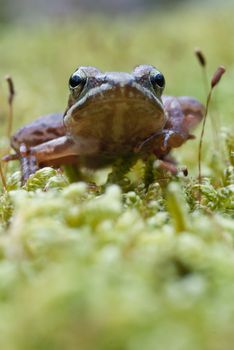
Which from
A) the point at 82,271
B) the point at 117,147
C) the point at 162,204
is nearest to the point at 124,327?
the point at 82,271

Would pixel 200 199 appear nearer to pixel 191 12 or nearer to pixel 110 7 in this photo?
pixel 191 12

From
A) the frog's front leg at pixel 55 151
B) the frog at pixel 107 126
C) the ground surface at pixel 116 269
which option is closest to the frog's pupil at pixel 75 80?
the frog at pixel 107 126

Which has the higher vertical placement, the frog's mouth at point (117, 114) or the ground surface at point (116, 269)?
the frog's mouth at point (117, 114)

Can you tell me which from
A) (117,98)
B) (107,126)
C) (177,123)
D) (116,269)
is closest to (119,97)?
(117,98)

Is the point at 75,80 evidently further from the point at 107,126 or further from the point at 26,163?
the point at 26,163

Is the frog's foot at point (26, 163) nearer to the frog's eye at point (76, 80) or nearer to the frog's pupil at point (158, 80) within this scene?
the frog's eye at point (76, 80)

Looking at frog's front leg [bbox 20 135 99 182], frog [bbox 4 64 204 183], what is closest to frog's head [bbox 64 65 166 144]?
frog [bbox 4 64 204 183]

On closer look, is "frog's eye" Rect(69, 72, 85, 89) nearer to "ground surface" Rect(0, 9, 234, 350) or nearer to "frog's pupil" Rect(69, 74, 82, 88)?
"frog's pupil" Rect(69, 74, 82, 88)
